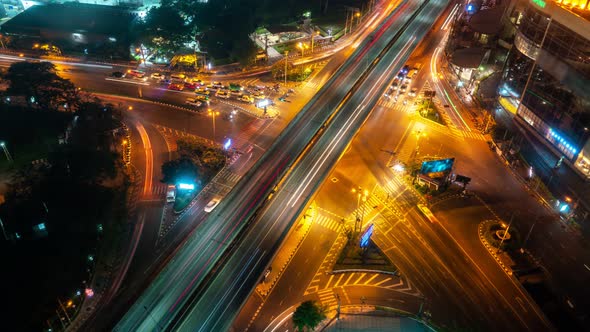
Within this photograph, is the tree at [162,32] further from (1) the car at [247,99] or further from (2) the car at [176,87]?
(1) the car at [247,99]

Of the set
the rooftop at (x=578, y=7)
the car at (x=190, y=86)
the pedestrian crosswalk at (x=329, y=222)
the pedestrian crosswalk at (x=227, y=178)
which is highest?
the rooftop at (x=578, y=7)

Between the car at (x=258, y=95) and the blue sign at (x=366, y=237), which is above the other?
the car at (x=258, y=95)

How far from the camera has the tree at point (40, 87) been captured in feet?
334

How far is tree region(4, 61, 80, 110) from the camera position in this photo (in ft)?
334

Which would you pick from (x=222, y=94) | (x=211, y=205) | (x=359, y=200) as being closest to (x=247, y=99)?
(x=222, y=94)

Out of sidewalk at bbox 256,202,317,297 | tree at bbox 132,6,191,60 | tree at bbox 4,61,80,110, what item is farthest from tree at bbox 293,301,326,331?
tree at bbox 132,6,191,60

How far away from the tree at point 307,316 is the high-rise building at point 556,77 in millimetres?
61308

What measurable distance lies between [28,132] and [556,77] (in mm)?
118149

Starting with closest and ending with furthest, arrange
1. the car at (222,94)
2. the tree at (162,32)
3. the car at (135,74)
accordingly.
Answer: the car at (222,94) → the car at (135,74) → the tree at (162,32)

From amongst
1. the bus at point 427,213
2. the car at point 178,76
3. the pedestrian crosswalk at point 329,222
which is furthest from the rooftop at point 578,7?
the car at point 178,76

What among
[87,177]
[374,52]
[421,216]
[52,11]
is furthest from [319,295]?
[52,11]

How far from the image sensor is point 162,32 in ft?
436

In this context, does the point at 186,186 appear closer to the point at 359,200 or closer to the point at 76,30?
the point at 359,200

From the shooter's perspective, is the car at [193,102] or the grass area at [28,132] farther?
the car at [193,102]
